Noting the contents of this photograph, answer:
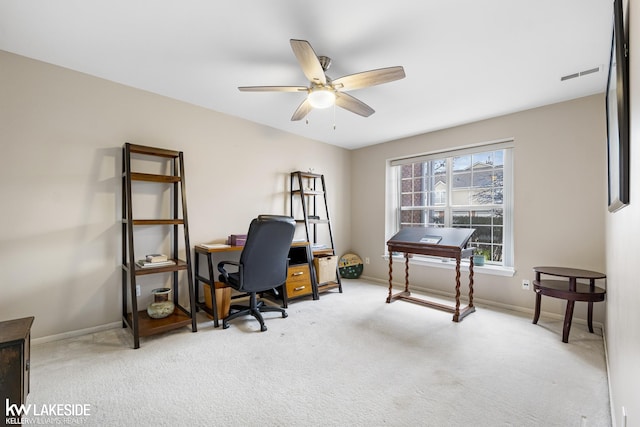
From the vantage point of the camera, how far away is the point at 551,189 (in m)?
3.14

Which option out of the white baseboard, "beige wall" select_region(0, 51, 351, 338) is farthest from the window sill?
the white baseboard

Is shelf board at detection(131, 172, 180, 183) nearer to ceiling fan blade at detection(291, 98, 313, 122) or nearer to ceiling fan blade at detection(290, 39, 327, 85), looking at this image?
ceiling fan blade at detection(291, 98, 313, 122)

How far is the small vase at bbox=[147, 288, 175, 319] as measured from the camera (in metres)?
2.73

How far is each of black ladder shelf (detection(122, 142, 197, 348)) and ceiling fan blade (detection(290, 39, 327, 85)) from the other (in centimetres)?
173

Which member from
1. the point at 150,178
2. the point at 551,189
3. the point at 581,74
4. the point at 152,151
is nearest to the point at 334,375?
the point at 150,178

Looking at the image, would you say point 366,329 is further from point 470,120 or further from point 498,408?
point 470,120

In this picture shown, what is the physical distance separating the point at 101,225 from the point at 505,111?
4624 mm

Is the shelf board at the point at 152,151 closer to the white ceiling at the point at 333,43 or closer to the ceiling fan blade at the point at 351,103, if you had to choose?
the white ceiling at the point at 333,43

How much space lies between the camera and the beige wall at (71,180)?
90.8 inches

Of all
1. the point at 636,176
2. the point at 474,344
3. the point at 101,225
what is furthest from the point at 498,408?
the point at 101,225

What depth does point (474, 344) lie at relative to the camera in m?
2.46

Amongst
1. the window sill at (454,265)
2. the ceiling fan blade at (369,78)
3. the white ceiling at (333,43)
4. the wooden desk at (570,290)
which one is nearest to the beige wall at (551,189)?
the window sill at (454,265)

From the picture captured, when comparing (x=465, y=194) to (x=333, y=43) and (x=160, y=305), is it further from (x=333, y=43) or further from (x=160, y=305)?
(x=160, y=305)

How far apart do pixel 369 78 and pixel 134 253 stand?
2.75 m
